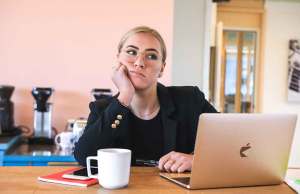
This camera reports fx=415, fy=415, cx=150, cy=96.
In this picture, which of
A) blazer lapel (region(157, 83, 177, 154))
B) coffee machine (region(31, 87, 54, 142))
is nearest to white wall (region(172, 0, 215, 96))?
coffee machine (region(31, 87, 54, 142))

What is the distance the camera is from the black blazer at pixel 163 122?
1.44 meters

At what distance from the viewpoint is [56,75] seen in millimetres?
2725

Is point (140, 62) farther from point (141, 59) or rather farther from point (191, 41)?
point (191, 41)

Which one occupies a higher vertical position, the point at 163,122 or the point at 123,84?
the point at 123,84

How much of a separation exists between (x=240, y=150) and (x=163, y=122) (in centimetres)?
56

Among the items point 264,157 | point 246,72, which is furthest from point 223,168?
point 246,72

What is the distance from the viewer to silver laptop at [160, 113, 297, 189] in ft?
3.47

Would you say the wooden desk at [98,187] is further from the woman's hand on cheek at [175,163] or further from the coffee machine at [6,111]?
the coffee machine at [6,111]

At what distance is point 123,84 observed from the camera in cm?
148

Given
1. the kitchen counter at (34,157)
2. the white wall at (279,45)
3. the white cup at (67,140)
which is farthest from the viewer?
the white wall at (279,45)

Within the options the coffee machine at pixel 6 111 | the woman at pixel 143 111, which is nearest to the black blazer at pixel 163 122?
the woman at pixel 143 111

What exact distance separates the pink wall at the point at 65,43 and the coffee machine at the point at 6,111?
14cm

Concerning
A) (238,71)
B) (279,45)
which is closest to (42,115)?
(238,71)

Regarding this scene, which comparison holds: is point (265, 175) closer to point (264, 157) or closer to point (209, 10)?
point (264, 157)
